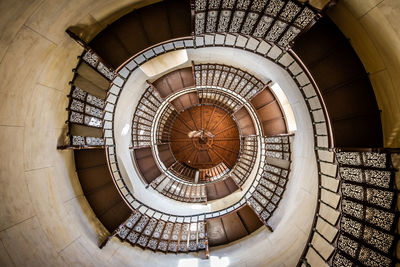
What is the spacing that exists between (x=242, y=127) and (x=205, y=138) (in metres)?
3.92

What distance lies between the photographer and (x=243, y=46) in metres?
6.89

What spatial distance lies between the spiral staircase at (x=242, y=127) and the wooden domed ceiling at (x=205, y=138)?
6.57 ft

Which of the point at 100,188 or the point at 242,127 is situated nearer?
the point at 100,188

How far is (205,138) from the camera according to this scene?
1616cm

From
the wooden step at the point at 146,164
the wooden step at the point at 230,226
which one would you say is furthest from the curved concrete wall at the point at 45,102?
the wooden step at the point at 230,226

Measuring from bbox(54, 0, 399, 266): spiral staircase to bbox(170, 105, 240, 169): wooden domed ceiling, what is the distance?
200 centimetres

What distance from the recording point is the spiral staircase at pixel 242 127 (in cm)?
470

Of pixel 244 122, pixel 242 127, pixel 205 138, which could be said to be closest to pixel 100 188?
pixel 205 138

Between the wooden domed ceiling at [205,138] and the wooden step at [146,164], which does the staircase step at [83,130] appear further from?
the wooden domed ceiling at [205,138]

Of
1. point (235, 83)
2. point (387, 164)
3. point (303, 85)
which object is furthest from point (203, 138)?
point (387, 164)

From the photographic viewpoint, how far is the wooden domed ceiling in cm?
1538

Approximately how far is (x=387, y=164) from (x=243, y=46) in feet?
19.0

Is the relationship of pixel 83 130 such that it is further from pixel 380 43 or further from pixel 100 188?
pixel 380 43

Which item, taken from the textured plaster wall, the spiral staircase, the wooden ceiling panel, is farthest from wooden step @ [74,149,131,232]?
the textured plaster wall
